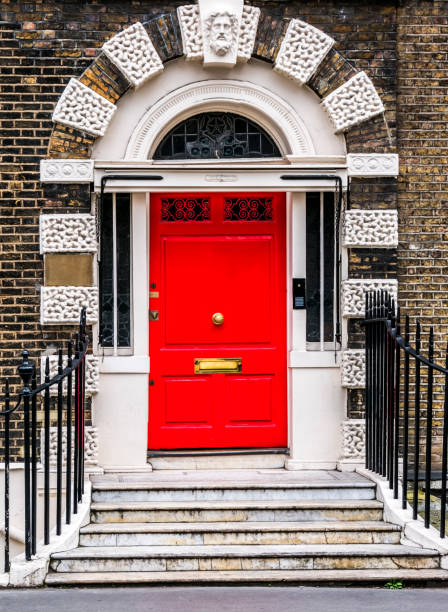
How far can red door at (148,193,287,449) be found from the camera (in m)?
8.66

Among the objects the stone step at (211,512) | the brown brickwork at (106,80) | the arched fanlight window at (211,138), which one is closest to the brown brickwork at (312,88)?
the brown brickwork at (106,80)

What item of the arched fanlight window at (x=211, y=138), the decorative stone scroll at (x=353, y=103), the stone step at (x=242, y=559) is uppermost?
the decorative stone scroll at (x=353, y=103)

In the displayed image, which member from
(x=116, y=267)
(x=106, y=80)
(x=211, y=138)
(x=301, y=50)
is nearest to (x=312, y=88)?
(x=301, y=50)

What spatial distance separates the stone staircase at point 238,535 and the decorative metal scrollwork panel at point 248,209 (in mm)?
2290

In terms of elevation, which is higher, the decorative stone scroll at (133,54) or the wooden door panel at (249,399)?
the decorative stone scroll at (133,54)

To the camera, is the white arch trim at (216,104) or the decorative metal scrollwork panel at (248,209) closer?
the white arch trim at (216,104)

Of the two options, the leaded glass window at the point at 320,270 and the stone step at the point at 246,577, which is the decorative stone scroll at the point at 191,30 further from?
the stone step at the point at 246,577

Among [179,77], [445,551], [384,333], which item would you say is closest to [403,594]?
[445,551]

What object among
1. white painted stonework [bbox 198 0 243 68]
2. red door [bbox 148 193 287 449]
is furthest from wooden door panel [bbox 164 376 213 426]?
white painted stonework [bbox 198 0 243 68]

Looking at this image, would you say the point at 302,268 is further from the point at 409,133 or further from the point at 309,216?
the point at 409,133

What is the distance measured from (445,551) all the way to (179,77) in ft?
14.7

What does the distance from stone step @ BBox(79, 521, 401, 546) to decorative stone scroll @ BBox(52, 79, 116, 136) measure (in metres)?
3.33

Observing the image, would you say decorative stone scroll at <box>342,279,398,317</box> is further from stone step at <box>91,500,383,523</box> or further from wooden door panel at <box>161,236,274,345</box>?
stone step at <box>91,500,383,523</box>

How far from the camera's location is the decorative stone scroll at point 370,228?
27.6ft
